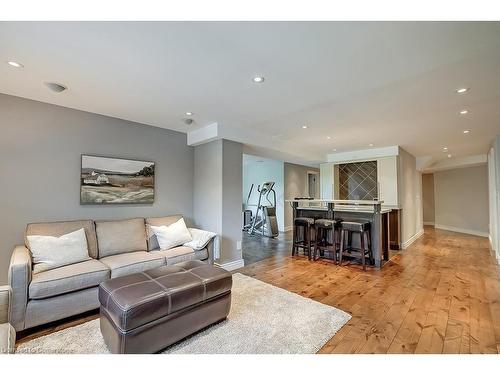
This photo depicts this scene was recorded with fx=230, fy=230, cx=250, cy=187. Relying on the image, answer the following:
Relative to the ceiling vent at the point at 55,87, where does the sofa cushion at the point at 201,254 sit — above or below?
below

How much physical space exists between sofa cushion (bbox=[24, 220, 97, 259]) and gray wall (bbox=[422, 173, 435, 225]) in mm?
10857

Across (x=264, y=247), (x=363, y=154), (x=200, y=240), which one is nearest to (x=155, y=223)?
(x=200, y=240)

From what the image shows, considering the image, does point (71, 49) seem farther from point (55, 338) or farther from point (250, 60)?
point (55, 338)

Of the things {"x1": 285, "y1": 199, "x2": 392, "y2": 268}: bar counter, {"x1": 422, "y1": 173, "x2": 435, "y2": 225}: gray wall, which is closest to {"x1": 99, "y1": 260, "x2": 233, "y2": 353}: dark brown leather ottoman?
{"x1": 285, "y1": 199, "x2": 392, "y2": 268}: bar counter

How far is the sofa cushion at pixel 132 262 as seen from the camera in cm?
246

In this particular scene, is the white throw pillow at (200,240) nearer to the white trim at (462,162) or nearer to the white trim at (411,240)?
the white trim at (411,240)

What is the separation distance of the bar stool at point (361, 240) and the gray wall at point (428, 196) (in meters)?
7.04

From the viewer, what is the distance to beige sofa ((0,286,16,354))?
124 centimetres

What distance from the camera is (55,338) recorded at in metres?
1.91

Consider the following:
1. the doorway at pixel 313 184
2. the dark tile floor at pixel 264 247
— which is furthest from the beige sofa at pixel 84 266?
the doorway at pixel 313 184

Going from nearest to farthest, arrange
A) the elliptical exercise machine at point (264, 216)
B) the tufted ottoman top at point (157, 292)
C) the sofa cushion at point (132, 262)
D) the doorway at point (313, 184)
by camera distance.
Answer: the tufted ottoman top at point (157, 292), the sofa cushion at point (132, 262), the elliptical exercise machine at point (264, 216), the doorway at point (313, 184)

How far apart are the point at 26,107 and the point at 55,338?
255cm

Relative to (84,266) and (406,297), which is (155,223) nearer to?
(84,266)
